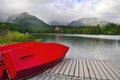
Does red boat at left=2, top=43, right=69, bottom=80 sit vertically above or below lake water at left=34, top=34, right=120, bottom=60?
above

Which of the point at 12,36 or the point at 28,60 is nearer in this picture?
the point at 28,60

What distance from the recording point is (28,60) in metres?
5.62

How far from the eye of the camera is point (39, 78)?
18.6 ft

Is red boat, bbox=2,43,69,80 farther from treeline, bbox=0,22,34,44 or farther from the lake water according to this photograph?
treeline, bbox=0,22,34,44

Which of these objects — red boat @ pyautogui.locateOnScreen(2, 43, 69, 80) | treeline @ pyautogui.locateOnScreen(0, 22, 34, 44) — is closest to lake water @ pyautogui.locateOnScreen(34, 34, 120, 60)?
treeline @ pyautogui.locateOnScreen(0, 22, 34, 44)

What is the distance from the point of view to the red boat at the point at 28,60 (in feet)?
16.9

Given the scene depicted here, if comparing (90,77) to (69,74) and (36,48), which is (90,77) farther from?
(36,48)

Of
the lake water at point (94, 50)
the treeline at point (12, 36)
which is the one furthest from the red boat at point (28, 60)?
the treeline at point (12, 36)

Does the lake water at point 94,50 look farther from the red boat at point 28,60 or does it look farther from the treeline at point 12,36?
the red boat at point 28,60

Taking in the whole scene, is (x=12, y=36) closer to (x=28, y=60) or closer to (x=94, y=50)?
(x=94, y=50)

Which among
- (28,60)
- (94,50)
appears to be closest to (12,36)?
(94,50)

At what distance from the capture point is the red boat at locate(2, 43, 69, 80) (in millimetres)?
5137

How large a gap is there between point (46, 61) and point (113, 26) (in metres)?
114

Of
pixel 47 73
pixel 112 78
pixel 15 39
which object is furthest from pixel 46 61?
pixel 15 39
